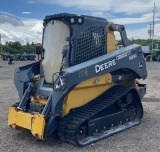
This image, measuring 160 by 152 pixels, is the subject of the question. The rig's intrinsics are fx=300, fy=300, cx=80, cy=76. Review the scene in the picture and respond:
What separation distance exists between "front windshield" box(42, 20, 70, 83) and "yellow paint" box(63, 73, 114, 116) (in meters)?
0.68

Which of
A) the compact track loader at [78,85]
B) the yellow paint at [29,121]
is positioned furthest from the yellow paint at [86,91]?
the yellow paint at [29,121]

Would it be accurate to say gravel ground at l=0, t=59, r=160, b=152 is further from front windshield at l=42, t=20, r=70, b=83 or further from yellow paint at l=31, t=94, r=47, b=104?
front windshield at l=42, t=20, r=70, b=83

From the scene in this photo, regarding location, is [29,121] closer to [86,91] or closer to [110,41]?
[86,91]

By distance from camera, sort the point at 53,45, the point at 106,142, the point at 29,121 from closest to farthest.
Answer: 1. the point at 29,121
2. the point at 106,142
3. the point at 53,45

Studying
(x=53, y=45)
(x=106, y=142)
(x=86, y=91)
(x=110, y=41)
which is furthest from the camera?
(x=110, y=41)

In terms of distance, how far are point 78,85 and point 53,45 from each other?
3.56 feet

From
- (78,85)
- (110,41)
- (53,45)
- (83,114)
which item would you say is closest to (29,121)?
(83,114)

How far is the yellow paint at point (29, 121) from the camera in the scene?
4.99 metres

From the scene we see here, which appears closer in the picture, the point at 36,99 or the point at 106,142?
the point at 106,142

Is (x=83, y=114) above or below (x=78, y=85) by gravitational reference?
below

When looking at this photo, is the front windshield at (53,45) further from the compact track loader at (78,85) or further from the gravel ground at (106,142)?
the gravel ground at (106,142)

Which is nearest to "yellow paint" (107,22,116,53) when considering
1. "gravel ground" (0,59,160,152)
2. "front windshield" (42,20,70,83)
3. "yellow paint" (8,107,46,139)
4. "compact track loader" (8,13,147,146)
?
"compact track loader" (8,13,147,146)

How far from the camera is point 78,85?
536 centimetres

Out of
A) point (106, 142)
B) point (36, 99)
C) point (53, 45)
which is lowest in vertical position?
point (106, 142)
